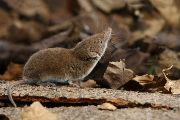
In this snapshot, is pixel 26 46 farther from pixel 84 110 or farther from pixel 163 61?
pixel 84 110

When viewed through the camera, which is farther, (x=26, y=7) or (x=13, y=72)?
(x=26, y=7)

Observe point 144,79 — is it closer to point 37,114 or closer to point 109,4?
point 37,114

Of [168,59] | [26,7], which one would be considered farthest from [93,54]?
[26,7]

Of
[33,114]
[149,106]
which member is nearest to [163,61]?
[149,106]

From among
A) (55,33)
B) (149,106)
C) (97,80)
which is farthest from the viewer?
(55,33)

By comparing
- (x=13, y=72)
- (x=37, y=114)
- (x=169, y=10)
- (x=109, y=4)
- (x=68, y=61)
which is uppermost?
(x=109, y=4)

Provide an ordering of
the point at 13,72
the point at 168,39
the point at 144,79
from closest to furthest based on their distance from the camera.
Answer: the point at 144,79 < the point at 13,72 < the point at 168,39

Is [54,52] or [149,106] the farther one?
[54,52]
